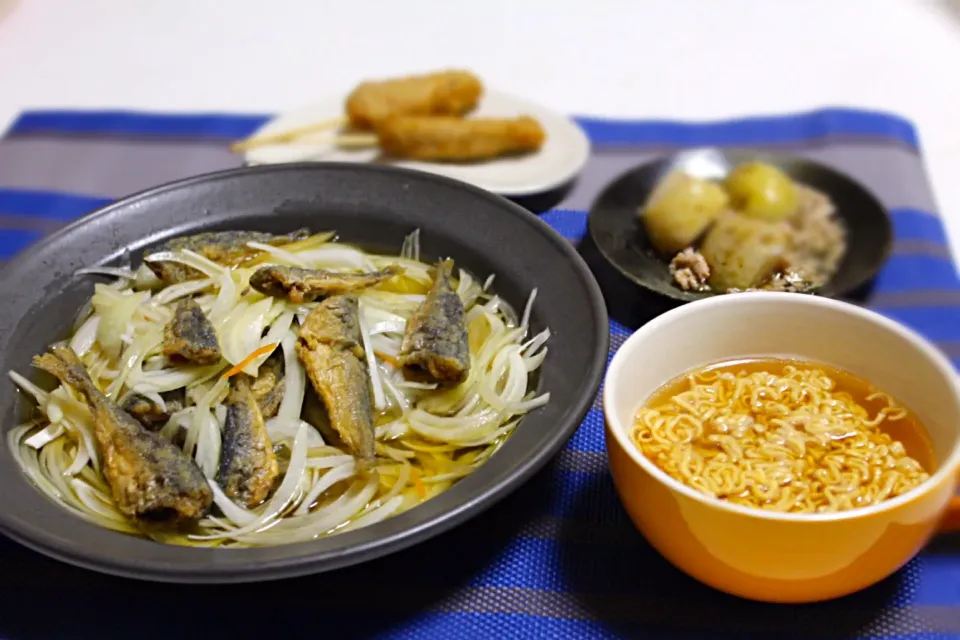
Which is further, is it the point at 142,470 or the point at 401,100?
the point at 401,100

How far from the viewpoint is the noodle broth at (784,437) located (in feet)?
3.74

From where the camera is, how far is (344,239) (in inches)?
72.5

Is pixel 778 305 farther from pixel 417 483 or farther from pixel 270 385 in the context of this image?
pixel 270 385

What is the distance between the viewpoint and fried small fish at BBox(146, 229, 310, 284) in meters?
1.67

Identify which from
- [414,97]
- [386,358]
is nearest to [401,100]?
[414,97]

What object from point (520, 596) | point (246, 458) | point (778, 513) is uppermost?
point (778, 513)

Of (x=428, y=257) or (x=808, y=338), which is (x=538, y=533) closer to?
(x=808, y=338)

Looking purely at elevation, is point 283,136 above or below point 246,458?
above

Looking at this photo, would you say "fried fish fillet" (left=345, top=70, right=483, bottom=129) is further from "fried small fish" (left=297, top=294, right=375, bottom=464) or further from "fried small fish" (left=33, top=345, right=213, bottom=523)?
"fried small fish" (left=33, top=345, right=213, bottom=523)

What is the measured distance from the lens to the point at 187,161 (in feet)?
7.97

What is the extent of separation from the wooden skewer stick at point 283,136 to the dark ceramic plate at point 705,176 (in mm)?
876

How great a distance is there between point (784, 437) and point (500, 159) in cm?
135

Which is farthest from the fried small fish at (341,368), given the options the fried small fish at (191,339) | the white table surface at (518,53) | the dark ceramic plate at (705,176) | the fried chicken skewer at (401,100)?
the white table surface at (518,53)

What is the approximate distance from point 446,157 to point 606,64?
3.17ft
